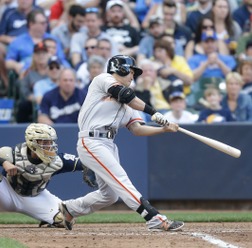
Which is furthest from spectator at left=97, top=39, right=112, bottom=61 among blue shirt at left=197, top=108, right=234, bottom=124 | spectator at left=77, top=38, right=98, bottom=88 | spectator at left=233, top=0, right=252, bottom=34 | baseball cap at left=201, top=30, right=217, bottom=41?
spectator at left=233, top=0, right=252, bottom=34

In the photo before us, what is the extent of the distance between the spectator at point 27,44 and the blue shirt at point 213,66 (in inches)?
85.1

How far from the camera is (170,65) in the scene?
1433 cm

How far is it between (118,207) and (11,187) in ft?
11.1

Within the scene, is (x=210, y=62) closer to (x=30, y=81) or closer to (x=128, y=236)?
(x=30, y=81)

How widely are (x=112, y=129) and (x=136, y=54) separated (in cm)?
618

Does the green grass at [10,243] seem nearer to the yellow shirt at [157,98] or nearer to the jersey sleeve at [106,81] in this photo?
the jersey sleeve at [106,81]

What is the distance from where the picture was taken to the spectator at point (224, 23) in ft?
49.9

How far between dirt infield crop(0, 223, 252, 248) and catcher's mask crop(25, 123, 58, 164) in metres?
0.77

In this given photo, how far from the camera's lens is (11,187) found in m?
9.51

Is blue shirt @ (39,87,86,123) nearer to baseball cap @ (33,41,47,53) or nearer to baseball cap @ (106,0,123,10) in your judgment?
baseball cap @ (33,41,47,53)

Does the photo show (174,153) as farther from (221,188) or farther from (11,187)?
(11,187)

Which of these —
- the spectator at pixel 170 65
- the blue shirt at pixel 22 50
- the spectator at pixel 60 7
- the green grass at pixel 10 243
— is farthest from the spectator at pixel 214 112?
the green grass at pixel 10 243

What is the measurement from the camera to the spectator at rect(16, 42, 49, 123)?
44.2ft

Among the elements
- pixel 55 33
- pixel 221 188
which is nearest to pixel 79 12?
pixel 55 33
